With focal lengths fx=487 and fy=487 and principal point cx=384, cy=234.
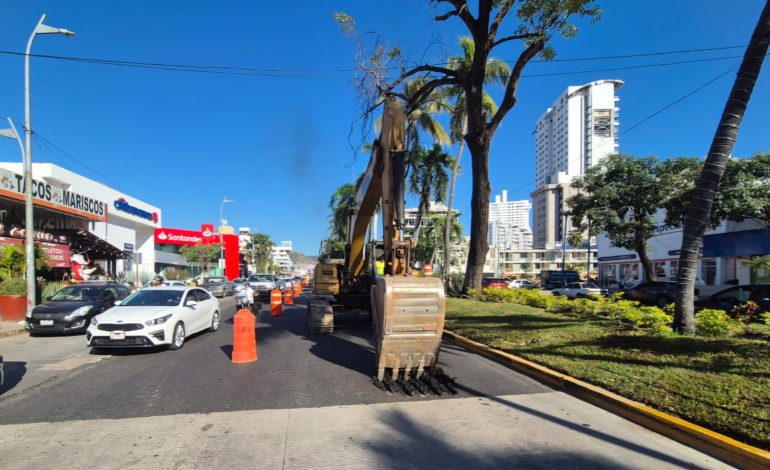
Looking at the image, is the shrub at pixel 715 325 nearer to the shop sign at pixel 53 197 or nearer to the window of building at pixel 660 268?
the shop sign at pixel 53 197

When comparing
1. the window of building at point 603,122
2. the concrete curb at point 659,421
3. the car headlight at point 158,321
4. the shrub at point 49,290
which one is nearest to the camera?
the concrete curb at point 659,421

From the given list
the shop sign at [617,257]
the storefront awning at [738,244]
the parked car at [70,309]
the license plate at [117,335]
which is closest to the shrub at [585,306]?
the license plate at [117,335]

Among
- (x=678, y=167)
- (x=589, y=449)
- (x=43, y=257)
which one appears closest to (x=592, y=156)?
(x=678, y=167)

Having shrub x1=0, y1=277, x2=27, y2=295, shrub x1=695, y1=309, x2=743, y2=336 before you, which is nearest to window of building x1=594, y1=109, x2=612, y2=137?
shrub x1=695, y1=309, x2=743, y2=336

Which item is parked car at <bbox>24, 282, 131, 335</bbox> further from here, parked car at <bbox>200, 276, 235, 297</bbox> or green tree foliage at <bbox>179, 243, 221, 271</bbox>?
green tree foliage at <bbox>179, 243, 221, 271</bbox>

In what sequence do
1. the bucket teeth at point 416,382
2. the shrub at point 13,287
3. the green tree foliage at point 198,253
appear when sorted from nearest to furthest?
the bucket teeth at point 416,382, the shrub at point 13,287, the green tree foliage at point 198,253

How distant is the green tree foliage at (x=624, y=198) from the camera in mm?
26578

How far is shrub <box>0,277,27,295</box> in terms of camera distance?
52.9 ft

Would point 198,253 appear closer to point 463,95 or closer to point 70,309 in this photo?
point 463,95

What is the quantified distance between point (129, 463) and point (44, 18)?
660 inches

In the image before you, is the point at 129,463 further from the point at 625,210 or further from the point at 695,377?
the point at 625,210

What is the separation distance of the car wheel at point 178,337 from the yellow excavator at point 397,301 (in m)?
3.17

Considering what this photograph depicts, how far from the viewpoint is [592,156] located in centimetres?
6253

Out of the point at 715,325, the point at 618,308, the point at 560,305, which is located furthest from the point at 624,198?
the point at 715,325
